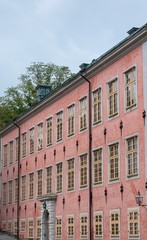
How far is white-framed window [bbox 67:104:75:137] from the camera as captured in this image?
3206 cm

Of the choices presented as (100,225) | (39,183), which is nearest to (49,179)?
(39,183)

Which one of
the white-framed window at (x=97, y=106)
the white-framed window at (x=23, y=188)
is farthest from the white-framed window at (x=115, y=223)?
the white-framed window at (x=23, y=188)

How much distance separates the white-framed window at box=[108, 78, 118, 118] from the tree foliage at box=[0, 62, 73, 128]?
27249mm

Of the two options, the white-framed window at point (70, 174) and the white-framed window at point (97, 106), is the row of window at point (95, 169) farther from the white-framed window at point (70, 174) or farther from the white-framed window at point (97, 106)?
the white-framed window at point (97, 106)

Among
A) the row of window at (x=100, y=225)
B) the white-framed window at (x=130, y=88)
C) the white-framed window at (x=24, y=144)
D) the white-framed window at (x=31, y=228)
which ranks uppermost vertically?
the white-framed window at (x=130, y=88)

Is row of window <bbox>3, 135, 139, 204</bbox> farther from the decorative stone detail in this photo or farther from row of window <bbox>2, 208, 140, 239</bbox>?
row of window <bbox>2, 208, 140, 239</bbox>

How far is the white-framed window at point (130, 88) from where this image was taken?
979 inches

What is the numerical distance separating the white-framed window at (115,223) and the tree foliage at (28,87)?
1168 inches

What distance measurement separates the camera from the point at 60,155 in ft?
110

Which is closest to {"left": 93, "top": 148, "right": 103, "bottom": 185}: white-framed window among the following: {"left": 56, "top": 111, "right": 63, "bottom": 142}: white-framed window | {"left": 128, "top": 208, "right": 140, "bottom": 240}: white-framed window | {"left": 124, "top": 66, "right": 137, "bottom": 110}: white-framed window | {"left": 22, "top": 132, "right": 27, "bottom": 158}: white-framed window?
{"left": 124, "top": 66, "right": 137, "bottom": 110}: white-framed window

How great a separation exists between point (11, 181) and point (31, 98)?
12633mm

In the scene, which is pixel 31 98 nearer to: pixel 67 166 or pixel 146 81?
pixel 67 166

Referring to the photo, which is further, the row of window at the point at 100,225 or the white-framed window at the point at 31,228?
the white-framed window at the point at 31,228

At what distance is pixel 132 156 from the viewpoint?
24625 mm
